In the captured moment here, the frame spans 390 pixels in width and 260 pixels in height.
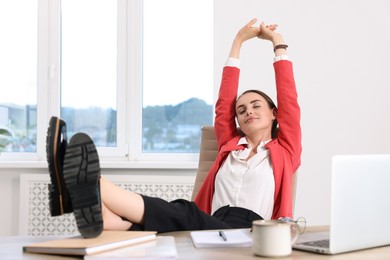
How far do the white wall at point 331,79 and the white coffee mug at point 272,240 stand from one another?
203cm

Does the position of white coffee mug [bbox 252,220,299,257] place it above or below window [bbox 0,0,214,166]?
below

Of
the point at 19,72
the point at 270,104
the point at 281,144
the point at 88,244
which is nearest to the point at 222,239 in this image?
the point at 88,244

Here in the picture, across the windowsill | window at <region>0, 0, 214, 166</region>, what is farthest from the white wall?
the windowsill

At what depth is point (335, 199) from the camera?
3.13 feet

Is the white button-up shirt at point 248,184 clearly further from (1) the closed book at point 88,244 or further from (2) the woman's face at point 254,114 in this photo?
(1) the closed book at point 88,244

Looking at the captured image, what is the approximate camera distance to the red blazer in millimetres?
1981

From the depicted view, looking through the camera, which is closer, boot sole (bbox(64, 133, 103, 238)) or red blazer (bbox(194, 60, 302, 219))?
boot sole (bbox(64, 133, 103, 238))

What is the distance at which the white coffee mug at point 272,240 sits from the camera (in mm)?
965

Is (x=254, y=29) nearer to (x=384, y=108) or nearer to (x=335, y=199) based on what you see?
(x=384, y=108)

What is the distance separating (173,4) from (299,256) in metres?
2.48

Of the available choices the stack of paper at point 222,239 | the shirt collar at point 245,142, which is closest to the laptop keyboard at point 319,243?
the stack of paper at point 222,239

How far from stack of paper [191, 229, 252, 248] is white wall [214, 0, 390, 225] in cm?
180

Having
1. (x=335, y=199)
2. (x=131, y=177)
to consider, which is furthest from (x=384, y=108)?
(x=335, y=199)

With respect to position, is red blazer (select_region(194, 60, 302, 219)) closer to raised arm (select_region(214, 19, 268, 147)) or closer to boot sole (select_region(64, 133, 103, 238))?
raised arm (select_region(214, 19, 268, 147))
